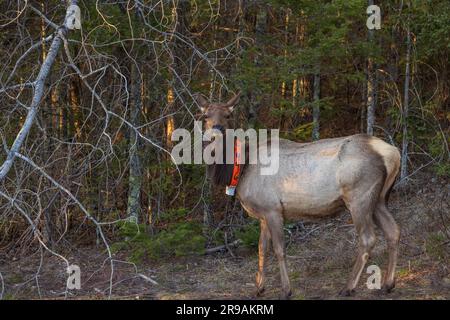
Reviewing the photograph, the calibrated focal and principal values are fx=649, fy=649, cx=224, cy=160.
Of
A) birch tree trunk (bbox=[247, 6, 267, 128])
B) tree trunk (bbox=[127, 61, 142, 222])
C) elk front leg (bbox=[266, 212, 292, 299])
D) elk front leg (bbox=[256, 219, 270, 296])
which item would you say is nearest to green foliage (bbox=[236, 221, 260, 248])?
birch tree trunk (bbox=[247, 6, 267, 128])

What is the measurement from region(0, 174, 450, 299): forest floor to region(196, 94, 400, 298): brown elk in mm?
622

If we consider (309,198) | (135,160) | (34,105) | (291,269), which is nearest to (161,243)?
(135,160)

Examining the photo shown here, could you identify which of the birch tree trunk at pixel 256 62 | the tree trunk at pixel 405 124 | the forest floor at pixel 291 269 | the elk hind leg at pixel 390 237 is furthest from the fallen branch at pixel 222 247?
the tree trunk at pixel 405 124

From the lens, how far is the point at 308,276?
909 centimetres

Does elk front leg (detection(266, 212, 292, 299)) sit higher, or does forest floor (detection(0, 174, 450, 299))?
elk front leg (detection(266, 212, 292, 299))

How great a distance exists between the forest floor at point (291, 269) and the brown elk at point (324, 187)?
62 centimetres

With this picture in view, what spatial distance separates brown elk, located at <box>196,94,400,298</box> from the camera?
730 cm

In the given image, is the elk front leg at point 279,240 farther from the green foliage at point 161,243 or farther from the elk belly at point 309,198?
the green foliage at point 161,243

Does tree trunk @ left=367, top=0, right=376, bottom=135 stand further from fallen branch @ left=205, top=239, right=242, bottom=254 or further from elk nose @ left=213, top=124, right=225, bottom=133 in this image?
elk nose @ left=213, top=124, right=225, bottom=133

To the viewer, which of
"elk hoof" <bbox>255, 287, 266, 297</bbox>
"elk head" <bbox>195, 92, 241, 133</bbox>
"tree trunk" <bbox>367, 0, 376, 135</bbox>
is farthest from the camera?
"tree trunk" <bbox>367, 0, 376, 135</bbox>

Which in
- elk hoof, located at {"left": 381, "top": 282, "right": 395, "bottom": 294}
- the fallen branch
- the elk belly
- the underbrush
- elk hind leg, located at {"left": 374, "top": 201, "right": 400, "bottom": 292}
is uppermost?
the elk belly

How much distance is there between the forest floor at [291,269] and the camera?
8047 mm

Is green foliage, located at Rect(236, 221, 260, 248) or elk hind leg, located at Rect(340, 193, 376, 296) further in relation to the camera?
green foliage, located at Rect(236, 221, 260, 248)

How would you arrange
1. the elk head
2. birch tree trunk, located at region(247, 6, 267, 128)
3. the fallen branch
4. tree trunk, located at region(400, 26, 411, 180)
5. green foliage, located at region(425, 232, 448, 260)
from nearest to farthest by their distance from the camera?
the elk head < green foliage, located at region(425, 232, 448, 260) < birch tree trunk, located at region(247, 6, 267, 128) < the fallen branch < tree trunk, located at region(400, 26, 411, 180)
